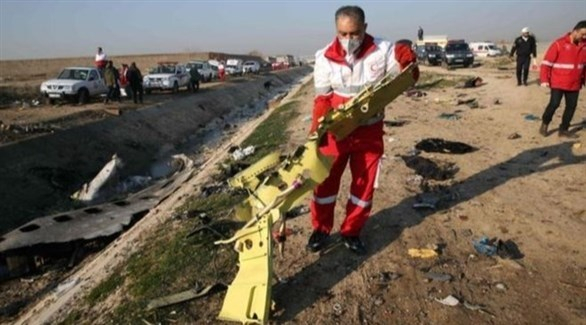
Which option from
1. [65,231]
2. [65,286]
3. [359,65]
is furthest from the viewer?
[65,231]

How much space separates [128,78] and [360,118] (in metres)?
18.7

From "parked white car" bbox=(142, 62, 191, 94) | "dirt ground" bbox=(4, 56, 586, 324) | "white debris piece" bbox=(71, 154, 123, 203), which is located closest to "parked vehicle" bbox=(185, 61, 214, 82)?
"parked white car" bbox=(142, 62, 191, 94)

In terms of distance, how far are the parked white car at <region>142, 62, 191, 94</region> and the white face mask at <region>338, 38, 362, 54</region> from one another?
23.1 metres

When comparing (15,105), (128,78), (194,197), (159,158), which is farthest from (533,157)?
(15,105)

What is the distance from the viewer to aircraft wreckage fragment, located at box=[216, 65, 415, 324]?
10.5 ft

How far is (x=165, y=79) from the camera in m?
25.5

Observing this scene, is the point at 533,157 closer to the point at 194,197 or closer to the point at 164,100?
the point at 194,197

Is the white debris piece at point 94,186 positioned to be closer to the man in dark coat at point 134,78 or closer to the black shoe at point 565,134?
the black shoe at point 565,134

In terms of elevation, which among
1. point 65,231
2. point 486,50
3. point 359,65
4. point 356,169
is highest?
point 486,50

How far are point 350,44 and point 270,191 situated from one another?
52.9 inches

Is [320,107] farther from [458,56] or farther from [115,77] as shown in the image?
[458,56]

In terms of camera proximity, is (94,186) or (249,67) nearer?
(94,186)

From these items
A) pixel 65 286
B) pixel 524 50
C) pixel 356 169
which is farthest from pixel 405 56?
pixel 524 50

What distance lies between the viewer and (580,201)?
5.50 m
